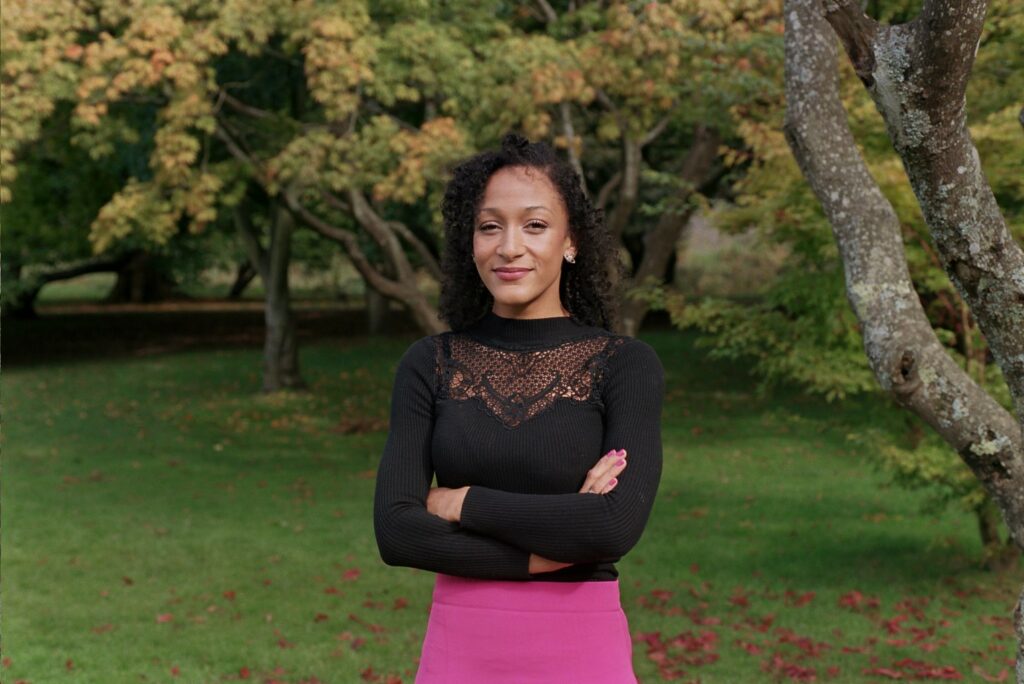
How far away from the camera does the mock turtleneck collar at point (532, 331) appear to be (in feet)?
10.1

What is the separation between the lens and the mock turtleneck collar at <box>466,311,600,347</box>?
3.08 metres

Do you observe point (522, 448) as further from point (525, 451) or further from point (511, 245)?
point (511, 245)

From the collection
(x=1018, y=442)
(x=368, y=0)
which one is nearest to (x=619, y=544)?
(x=1018, y=442)

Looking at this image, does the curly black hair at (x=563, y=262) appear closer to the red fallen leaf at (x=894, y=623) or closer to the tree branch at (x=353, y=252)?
the red fallen leaf at (x=894, y=623)

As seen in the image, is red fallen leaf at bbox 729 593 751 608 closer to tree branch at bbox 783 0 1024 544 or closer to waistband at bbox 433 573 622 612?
tree branch at bbox 783 0 1024 544

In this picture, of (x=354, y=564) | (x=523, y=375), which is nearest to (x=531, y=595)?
(x=523, y=375)

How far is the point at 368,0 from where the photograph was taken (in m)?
14.1

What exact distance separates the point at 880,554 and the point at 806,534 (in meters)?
0.94

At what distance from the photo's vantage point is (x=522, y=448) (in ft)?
9.53

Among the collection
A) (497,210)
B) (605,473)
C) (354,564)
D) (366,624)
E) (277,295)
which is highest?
(497,210)

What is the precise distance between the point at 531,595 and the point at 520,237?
892 millimetres

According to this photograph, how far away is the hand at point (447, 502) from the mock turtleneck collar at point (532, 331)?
414mm

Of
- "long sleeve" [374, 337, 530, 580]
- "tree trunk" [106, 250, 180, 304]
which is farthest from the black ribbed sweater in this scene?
"tree trunk" [106, 250, 180, 304]

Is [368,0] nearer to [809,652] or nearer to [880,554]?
[880,554]
